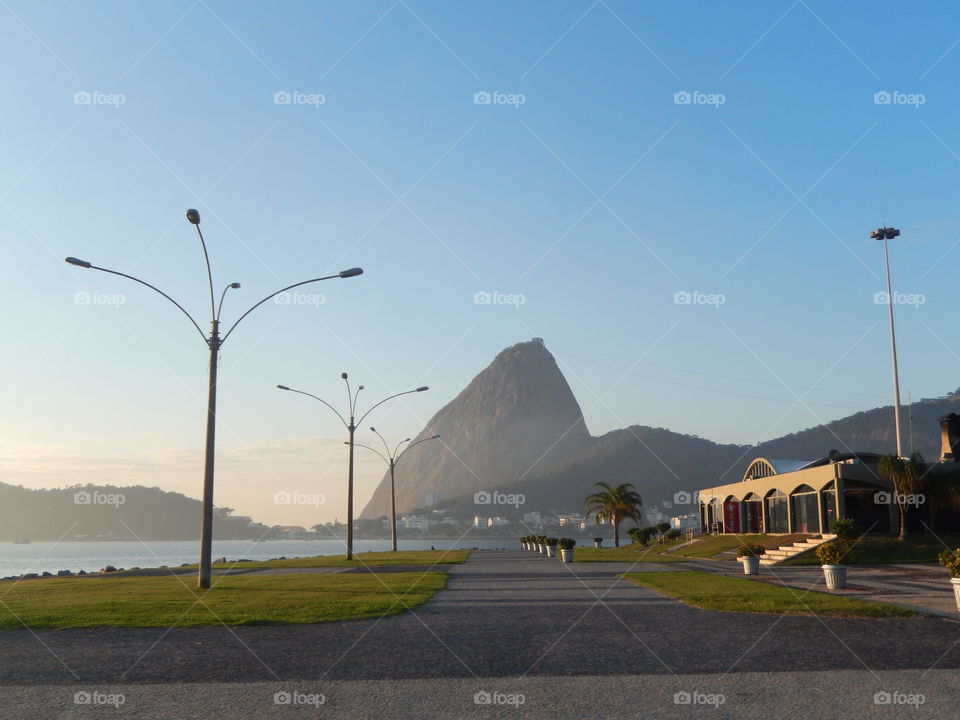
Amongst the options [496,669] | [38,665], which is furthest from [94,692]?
[496,669]

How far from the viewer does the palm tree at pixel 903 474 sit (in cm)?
4350

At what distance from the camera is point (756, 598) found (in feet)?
65.6

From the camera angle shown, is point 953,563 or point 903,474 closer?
point 953,563

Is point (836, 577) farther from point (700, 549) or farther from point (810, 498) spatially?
point (700, 549)

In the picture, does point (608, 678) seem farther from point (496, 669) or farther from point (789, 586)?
point (789, 586)

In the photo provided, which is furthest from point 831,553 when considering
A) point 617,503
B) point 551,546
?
point 617,503

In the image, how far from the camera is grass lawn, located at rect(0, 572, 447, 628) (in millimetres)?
16328

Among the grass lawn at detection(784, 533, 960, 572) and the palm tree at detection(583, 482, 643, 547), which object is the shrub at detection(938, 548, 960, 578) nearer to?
the grass lawn at detection(784, 533, 960, 572)

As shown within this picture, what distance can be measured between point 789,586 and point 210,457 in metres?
18.1

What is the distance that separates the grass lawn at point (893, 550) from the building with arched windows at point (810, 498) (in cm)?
325

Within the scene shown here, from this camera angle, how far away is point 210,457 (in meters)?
25.6

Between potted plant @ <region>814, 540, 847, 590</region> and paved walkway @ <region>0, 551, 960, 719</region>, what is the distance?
7.73 m

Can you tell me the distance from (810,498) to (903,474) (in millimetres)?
8172

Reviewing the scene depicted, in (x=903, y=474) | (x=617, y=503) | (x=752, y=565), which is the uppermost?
(x=903, y=474)
